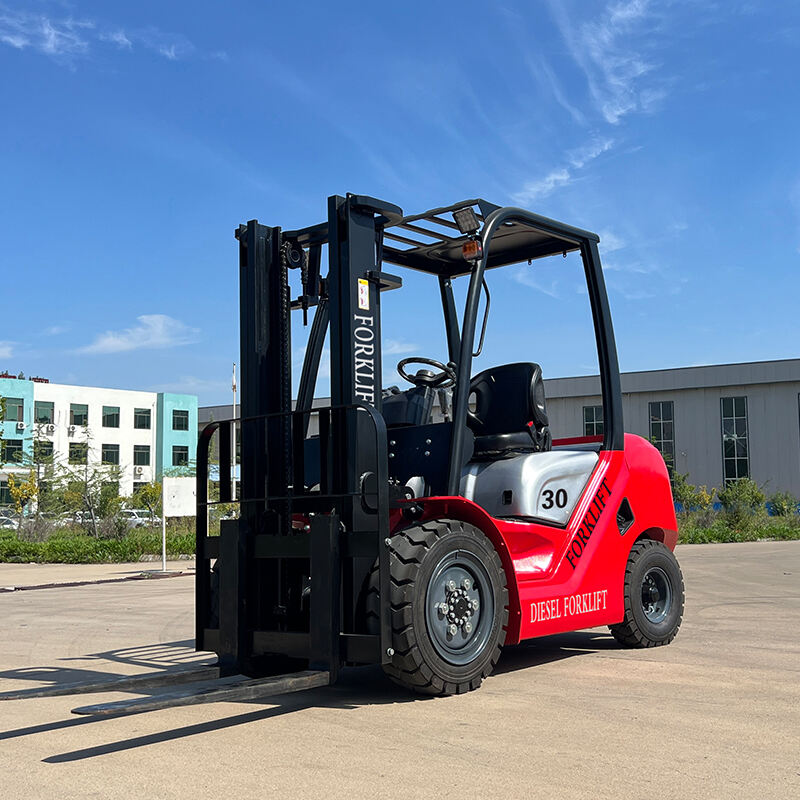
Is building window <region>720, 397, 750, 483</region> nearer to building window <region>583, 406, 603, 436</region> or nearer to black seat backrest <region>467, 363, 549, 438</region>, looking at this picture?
building window <region>583, 406, 603, 436</region>

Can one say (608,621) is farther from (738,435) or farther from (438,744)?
(738,435)

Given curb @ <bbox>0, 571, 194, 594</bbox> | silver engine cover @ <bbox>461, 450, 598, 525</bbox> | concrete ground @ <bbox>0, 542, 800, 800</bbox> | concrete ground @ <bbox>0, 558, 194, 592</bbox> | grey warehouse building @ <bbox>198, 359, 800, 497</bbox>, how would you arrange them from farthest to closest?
grey warehouse building @ <bbox>198, 359, 800, 497</bbox> → concrete ground @ <bbox>0, 558, 194, 592</bbox> → curb @ <bbox>0, 571, 194, 594</bbox> → silver engine cover @ <bbox>461, 450, 598, 525</bbox> → concrete ground @ <bbox>0, 542, 800, 800</bbox>

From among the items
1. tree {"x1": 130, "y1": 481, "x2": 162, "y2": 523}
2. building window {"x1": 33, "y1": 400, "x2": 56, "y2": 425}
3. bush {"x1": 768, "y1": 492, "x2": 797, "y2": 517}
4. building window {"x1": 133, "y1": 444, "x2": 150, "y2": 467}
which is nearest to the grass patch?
tree {"x1": 130, "y1": 481, "x2": 162, "y2": 523}

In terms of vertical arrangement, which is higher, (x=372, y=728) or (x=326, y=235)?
(x=326, y=235)

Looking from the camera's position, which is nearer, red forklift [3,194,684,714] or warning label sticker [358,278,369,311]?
red forklift [3,194,684,714]

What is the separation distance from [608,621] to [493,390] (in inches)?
77.9

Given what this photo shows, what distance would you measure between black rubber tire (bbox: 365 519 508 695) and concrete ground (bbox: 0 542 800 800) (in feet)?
0.49

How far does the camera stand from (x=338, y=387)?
6.44 meters

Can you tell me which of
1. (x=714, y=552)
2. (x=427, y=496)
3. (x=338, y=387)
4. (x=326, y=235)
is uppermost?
(x=326, y=235)

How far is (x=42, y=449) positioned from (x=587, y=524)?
48.0m

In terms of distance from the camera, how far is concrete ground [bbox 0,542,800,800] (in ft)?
13.8

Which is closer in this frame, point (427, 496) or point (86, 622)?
point (427, 496)

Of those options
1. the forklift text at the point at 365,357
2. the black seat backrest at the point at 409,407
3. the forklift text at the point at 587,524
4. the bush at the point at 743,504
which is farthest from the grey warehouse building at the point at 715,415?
the forklift text at the point at 365,357

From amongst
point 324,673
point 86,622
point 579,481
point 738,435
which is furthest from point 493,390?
point 738,435
